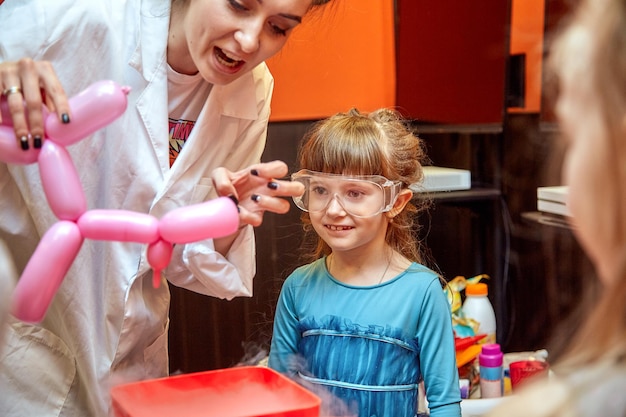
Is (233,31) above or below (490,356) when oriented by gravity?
above

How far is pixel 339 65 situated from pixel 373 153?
1.10m

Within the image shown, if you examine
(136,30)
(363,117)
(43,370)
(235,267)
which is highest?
(136,30)

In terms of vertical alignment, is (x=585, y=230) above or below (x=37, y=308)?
above

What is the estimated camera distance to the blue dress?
5.62 ft

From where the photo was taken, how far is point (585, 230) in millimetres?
791

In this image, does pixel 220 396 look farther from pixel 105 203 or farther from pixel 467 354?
pixel 467 354

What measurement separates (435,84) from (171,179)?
1.82 metres

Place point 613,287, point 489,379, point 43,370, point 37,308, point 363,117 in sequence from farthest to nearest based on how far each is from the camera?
1. point 489,379
2. point 363,117
3. point 43,370
4. point 37,308
5. point 613,287

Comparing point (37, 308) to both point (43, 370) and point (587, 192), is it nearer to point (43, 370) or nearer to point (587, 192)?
point (43, 370)

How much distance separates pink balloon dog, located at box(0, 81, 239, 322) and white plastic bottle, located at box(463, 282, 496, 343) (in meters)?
1.91

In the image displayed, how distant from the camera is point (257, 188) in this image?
4.07 feet

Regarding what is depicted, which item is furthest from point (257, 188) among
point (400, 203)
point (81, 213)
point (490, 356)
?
point (490, 356)

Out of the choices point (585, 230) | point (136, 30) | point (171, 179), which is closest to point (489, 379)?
point (171, 179)

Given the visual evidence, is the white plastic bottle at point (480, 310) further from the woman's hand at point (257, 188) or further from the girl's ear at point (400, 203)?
the woman's hand at point (257, 188)
